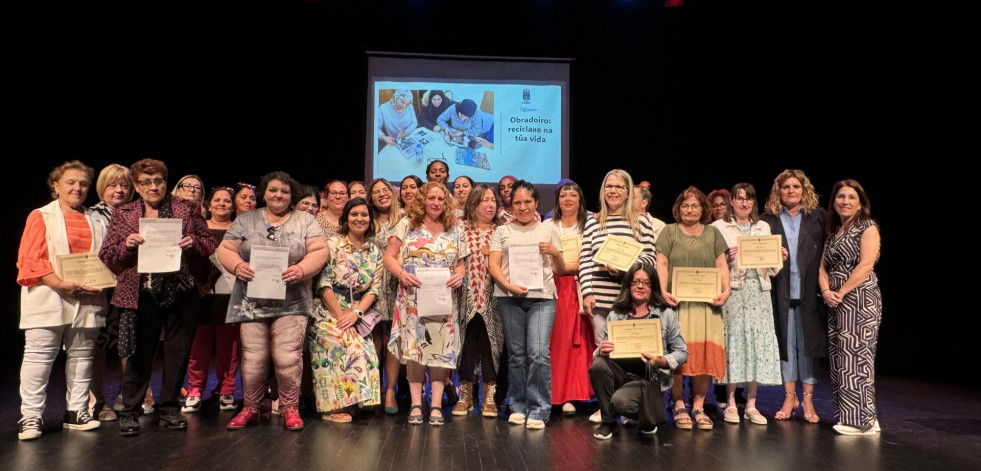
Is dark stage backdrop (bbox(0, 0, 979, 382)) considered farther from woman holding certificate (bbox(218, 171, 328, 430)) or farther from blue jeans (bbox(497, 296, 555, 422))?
blue jeans (bbox(497, 296, 555, 422))

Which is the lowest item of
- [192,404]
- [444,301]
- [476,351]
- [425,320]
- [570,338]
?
[192,404]

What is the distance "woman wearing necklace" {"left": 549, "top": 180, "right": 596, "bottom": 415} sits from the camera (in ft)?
15.2

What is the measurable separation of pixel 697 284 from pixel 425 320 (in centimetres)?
179

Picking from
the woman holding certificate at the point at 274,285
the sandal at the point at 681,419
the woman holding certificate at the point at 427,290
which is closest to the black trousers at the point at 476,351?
the woman holding certificate at the point at 427,290

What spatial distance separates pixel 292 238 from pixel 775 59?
21.6 ft

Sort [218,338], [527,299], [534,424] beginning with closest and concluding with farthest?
[534,424], [527,299], [218,338]

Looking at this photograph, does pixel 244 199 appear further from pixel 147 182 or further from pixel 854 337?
pixel 854 337

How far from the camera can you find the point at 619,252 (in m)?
4.26

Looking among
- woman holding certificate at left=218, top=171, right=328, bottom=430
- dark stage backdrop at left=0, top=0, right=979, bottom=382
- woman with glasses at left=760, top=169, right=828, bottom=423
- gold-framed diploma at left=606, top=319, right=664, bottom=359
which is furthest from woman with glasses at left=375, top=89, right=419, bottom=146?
gold-framed diploma at left=606, top=319, right=664, bottom=359

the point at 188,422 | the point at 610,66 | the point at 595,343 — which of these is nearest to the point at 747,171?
the point at 610,66

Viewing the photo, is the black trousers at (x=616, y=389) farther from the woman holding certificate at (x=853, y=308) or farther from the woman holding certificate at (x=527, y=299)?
the woman holding certificate at (x=853, y=308)

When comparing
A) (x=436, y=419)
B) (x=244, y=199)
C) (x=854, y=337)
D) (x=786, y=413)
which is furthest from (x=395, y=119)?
(x=854, y=337)

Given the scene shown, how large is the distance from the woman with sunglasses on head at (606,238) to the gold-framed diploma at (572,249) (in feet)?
0.17

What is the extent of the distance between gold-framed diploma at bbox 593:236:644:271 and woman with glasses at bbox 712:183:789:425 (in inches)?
33.0
